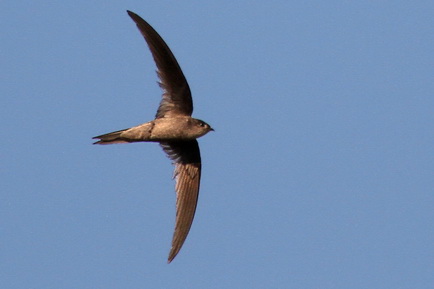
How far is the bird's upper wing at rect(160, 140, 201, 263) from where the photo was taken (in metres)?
10.9

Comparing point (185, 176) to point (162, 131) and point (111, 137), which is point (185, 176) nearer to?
point (162, 131)

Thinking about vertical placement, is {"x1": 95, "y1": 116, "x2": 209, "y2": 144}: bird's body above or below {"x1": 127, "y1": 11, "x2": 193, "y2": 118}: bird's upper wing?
below

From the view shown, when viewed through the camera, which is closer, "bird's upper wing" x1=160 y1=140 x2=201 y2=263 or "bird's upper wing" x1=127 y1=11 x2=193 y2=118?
"bird's upper wing" x1=127 y1=11 x2=193 y2=118

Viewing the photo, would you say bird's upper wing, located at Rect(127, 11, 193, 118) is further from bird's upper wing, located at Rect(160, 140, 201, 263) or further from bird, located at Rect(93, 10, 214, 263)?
bird's upper wing, located at Rect(160, 140, 201, 263)

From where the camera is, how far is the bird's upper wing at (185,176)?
10.9 m

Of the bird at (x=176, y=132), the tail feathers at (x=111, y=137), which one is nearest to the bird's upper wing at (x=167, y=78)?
the bird at (x=176, y=132)

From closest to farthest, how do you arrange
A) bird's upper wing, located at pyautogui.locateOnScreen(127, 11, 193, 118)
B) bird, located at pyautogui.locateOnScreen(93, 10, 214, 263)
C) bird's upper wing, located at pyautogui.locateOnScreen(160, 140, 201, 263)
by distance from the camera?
bird's upper wing, located at pyautogui.locateOnScreen(127, 11, 193, 118)
bird, located at pyautogui.locateOnScreen(93, 10, 214, 263)
bird's upper wing, located at pyautogui.locateOnScreen(160, 140, 201, 263)

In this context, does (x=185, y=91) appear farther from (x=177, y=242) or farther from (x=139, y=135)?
(x=177, y=242)

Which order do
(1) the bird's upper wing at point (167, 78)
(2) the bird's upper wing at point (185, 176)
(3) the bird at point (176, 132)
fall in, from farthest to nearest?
(2) the bird's upper wing at point (185, 176)
(3) the bird at point (176, 132)
(1) the bird's upper wing at point (167, 78)

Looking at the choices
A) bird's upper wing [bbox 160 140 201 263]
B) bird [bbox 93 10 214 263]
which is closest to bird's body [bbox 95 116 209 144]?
bird [bbox 93 10 214 263]

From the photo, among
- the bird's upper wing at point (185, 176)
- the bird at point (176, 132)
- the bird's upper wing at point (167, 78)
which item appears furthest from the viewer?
the bird's upper wing at point (185, 176)

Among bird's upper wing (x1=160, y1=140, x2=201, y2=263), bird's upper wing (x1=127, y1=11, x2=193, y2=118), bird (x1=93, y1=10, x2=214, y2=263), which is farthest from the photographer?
bird's upper wing (x1=160, y1=140, x2=201, y2=263)

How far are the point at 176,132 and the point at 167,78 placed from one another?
528 mm

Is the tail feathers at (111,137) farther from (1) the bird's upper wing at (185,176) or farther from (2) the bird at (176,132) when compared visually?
(1) the bird's upper wing at (185,176)
